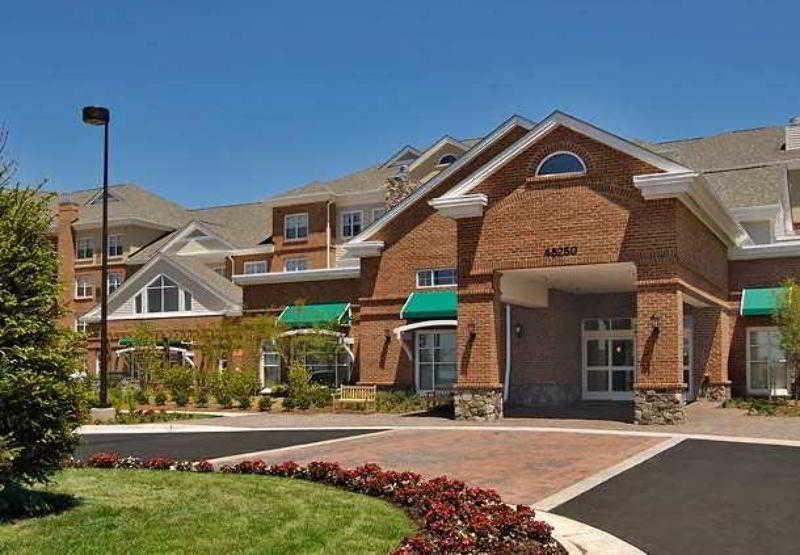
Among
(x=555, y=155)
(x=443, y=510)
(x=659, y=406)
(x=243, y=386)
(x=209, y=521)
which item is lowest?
(x=209, y=521)

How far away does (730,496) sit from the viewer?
41.1 feet

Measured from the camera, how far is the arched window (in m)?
24.1

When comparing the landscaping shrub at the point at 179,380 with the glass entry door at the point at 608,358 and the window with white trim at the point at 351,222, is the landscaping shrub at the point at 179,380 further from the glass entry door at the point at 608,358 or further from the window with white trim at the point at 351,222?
the window with white trim at the point at 351,222

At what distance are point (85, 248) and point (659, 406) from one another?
46.7 metres

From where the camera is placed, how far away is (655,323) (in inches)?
907

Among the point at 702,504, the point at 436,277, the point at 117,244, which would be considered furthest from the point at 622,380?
the point at 117,244

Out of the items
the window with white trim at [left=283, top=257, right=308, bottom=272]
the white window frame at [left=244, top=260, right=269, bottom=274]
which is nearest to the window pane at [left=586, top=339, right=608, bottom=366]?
the window with white trim at [left=283, top=257, right=308, bottom=272]

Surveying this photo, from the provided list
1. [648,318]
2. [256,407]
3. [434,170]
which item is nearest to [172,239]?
[434,170]

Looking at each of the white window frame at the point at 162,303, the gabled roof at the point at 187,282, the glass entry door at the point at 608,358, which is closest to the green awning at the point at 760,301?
the glass entry door at the point at 608,358

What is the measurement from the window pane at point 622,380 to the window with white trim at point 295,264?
2285cm

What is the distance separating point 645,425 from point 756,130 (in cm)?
2677

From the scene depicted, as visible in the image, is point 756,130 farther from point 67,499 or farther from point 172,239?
point 67,499

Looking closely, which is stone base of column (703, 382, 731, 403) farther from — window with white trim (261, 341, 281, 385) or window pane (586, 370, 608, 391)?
window with white trim (261, 341, 281, 385)

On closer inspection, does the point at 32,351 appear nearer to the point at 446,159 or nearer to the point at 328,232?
the point at 446,159
